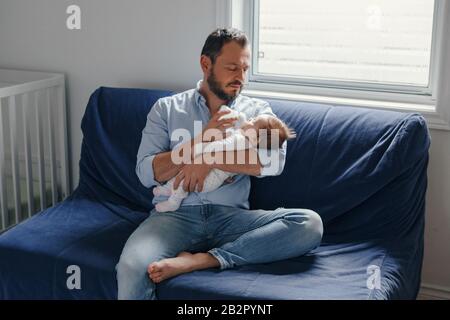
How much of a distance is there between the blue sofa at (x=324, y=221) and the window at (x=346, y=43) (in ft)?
1.00

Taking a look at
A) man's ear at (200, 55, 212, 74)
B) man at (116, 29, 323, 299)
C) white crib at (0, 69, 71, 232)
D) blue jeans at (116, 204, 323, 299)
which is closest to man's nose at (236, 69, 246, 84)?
man at (116, 29, 323, 299)

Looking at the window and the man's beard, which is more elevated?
the window

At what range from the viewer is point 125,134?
9.15 feet

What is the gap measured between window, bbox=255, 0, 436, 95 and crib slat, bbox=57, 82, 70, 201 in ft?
2.99

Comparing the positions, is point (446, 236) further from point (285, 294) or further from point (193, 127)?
point (193, 127)

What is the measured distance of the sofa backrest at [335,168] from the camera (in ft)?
7.80

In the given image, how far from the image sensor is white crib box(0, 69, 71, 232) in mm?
2961

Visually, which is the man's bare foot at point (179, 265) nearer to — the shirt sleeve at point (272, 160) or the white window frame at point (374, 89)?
the shirt sleeve at point (272, 160)

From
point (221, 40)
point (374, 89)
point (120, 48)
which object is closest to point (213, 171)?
point (221, 40)

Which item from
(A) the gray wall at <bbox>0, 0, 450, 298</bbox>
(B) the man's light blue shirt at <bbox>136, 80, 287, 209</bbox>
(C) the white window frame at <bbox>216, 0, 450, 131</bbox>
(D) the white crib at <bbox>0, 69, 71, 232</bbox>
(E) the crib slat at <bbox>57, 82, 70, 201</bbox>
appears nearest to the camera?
(B) the man's light blue shirt at <bbox>136, 80, 287, 209</bbox>

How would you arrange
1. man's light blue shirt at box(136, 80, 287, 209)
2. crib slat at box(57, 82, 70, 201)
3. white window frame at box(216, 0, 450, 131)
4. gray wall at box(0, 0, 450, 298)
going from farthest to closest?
crib slat at box(57, 82, 70, 201)
gray wall at box(0, 0, 450, 298)
white window frame at box(216, 0, 450, 131)
man's light blue shirt at box(136, 80, 287, 209)

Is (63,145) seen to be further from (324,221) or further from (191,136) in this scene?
(324,221)

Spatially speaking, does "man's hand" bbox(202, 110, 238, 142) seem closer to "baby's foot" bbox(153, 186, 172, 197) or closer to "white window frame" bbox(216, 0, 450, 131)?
"baby's foot" bbox(153, 186, 172, 197)

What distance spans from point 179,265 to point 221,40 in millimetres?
790
